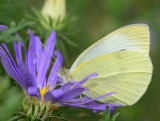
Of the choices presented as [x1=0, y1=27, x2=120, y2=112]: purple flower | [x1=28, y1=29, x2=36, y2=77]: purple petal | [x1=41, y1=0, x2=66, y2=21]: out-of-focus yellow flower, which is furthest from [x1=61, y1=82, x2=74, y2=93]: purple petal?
[x1=41, y1=0, x2=66, y2=21]: out-of-focus yellow flower

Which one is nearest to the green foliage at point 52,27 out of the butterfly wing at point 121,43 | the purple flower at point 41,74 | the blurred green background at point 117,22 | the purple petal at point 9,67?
the purple flower at point 41,74

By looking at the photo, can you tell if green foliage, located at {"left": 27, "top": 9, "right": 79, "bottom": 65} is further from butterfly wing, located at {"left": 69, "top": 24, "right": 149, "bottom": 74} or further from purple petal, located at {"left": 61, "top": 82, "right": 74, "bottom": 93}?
purple petal, located at {"left": 61, "top": 82, "right": 74, "bottom": 93}

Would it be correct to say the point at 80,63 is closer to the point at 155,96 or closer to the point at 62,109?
the point at 62,109

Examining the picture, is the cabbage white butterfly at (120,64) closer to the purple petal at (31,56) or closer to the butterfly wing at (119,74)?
the butterfly wing at (119,74)

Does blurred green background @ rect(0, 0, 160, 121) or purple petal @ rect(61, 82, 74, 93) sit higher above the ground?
blurred green background @ rect(0, 0, 160, 121)

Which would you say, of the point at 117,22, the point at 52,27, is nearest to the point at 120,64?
the point at 52,27

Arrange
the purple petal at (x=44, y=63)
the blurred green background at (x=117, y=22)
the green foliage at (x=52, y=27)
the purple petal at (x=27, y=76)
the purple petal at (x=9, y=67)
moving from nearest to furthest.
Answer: the purple petal at (x=27, y=76) < the purple petal at (x=9, y=67) < the purple petal at (x=44, y=63) < the green foliage at (x=52, y=27) < the blurred green background at (x=117, y=22)

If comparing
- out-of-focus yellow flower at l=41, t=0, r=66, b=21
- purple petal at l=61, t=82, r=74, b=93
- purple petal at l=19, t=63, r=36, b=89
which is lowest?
purple petal at l=61, t=82, r=74, b=93

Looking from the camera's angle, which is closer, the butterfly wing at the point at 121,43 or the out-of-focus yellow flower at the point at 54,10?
the butterfly wing at the point at 121,43
